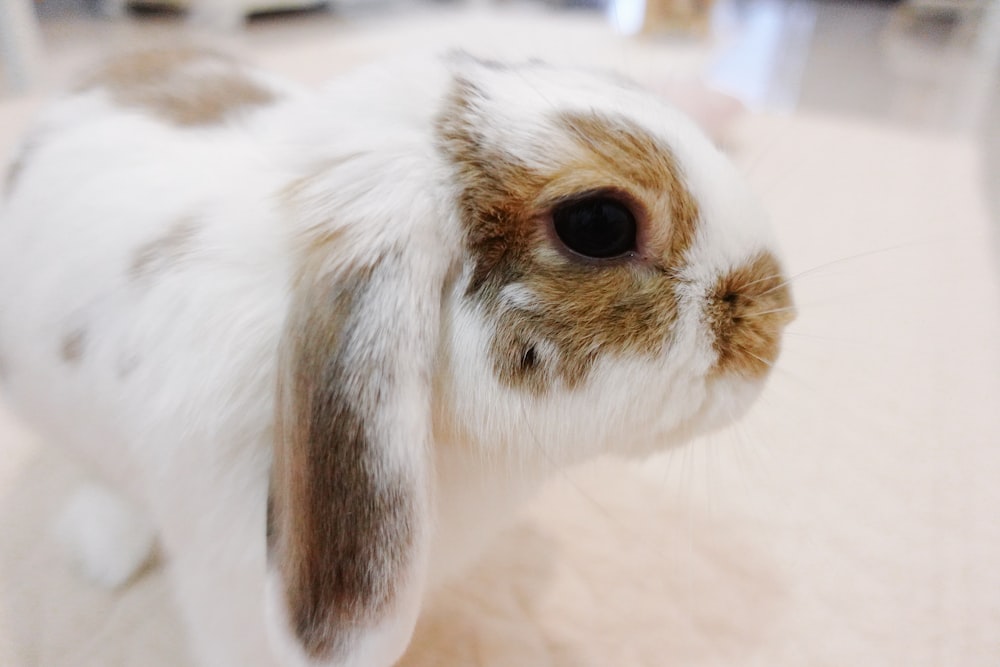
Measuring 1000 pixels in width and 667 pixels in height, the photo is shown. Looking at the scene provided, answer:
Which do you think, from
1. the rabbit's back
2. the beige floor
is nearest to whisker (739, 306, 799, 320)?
the beige floor

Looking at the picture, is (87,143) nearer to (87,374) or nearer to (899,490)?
(87,374)

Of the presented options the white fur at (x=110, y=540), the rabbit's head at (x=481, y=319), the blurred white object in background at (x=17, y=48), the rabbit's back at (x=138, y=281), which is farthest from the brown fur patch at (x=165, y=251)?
the blurred white object in background at (x=17, y=48)

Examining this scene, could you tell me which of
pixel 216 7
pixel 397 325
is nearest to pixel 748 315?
pixel 397 325

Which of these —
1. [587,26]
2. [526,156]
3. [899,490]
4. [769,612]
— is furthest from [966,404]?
[587,26]

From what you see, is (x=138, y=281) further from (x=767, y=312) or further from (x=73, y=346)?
(x=767, y=312)

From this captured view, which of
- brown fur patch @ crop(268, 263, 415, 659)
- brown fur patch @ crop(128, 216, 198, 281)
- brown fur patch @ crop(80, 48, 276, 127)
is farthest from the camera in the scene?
brown fur patch @ crop(80, 48, 276, 127)

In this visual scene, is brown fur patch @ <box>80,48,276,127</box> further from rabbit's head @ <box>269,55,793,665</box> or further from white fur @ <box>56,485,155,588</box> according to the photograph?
white fur @ <box>56,485,155,588</box>

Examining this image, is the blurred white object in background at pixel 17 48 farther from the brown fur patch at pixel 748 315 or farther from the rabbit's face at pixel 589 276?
the brown fur patch at pixel 748 315
